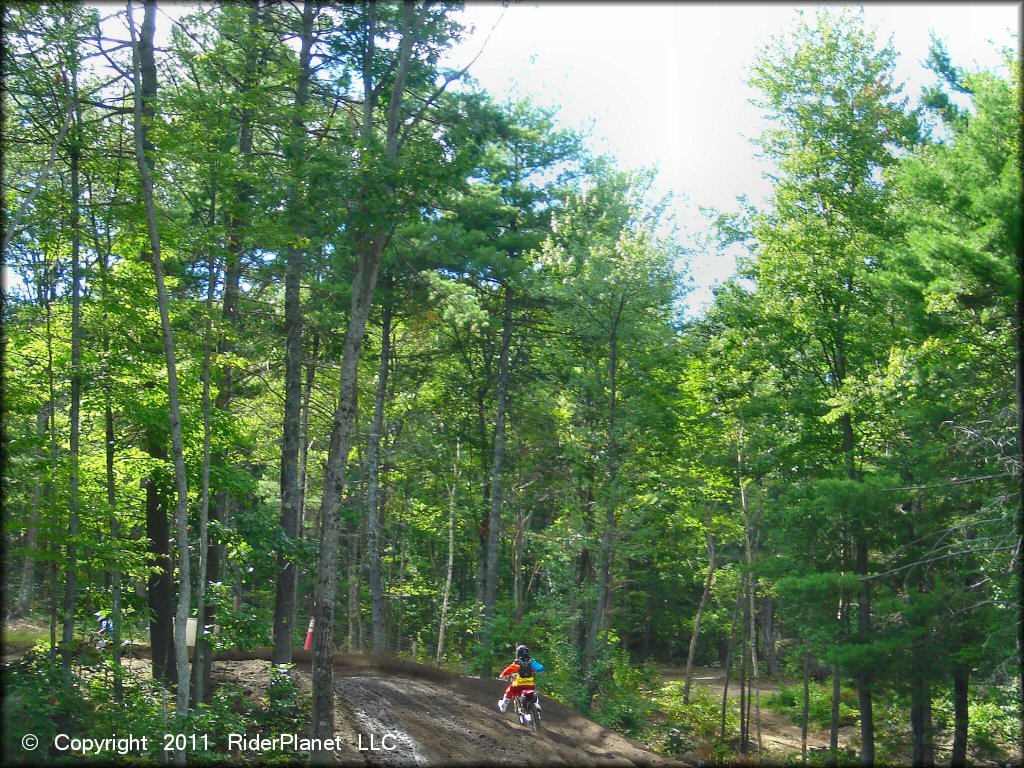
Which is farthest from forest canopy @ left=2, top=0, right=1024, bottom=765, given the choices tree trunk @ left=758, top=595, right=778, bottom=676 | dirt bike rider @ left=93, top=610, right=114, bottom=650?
tree trunk @ left=758, top=595, right=778, bottom=676

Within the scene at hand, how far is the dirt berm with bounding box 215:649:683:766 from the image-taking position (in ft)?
45.0

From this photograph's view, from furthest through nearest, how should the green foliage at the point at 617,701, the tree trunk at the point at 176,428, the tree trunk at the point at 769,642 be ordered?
1. the tree trunk at the point at 769,642
2. the green foliage at the point at 617,701
3. the tree trunk at the point at 176,428

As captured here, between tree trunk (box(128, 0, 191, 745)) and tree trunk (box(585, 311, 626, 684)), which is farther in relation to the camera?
tree trunk (box(585, 311, 626, 684))

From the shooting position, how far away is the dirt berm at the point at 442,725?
45.0 feet

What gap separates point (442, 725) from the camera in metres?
15.2

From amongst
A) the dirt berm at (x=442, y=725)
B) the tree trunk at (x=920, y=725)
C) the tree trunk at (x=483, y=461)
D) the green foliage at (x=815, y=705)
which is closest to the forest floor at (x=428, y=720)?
the dirt berm at (x=442, y=725)

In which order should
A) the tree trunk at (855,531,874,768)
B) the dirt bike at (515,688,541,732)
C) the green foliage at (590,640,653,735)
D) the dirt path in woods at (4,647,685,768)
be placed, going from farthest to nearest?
the green foliage at (590,640,653,735), the tree trunk at (855,531,874,768), the dirt bike at (515,688,541,732), the dirt path in woods at (4,647,685,768)

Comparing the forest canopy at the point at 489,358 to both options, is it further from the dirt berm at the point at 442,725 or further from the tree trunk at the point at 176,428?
the dirt berm at the point at 442,725

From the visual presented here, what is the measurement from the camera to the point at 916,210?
639 inches

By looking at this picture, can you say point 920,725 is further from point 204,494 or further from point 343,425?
point 204,494

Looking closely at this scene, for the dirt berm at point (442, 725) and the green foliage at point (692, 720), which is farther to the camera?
the green foliage at point (692, 720)

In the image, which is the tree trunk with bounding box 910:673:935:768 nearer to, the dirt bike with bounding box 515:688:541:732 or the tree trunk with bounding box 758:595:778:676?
the dirt bike with bounding box 515:688:541:732

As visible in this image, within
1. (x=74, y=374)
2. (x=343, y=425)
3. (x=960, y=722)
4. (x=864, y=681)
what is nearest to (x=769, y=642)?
(x=960, y=722)

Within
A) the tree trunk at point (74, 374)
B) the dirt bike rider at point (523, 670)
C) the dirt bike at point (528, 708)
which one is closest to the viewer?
the tree trunk at point (74, 374)
